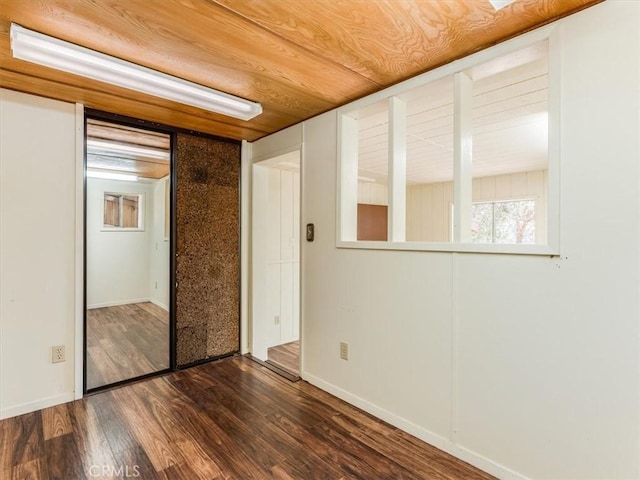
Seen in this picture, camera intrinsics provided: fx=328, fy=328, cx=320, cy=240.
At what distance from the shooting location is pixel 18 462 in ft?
5.93

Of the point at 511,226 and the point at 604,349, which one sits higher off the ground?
the point at 511,226

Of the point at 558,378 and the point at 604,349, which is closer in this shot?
the point at 604,349

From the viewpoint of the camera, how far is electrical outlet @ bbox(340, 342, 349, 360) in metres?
2.55

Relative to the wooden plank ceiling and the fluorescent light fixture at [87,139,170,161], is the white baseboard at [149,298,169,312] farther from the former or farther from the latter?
the wooden plank ceiling

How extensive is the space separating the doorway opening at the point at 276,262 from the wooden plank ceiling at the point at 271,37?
123 centimetres

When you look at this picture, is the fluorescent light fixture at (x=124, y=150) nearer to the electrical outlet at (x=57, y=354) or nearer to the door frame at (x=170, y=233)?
the door frame at (x=170, y=233)

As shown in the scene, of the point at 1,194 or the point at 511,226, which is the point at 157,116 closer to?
the point at 1,194

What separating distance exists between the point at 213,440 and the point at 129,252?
2158mm

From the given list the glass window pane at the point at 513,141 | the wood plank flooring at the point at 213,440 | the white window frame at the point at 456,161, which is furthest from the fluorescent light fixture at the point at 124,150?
the glass window pane at the point at 513,141

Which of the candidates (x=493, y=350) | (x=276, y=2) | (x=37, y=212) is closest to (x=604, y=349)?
(x=493, y=350)

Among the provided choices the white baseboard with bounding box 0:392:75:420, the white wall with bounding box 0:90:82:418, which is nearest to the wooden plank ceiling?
the white wall with bounding box 0:90:82:418

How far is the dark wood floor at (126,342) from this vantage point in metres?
2.95

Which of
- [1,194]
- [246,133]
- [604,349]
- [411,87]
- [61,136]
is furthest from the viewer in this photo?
[246,133]

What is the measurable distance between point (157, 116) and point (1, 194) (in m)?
1.21
